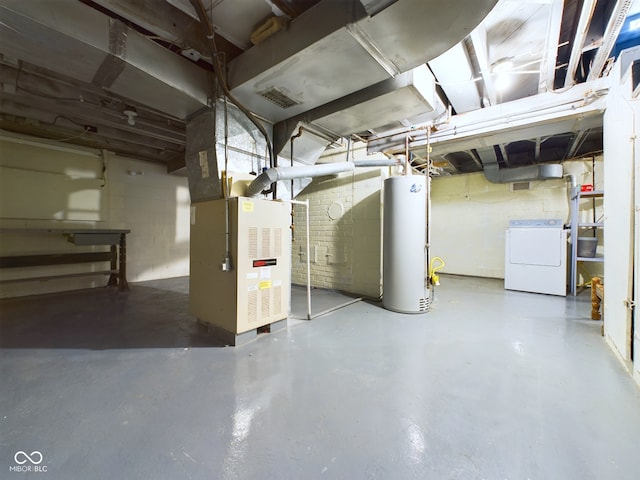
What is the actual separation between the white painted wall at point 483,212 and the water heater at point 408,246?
11.7 ft

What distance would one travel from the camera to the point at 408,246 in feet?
11.6

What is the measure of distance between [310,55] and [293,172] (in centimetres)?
113

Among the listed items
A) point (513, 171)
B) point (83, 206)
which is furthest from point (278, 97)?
point (513, 171)

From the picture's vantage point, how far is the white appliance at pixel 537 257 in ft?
14.1

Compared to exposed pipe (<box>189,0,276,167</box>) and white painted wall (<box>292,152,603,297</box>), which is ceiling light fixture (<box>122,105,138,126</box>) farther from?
white painted wall (<box>292,152,603,297</box>)

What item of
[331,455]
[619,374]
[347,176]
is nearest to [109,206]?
[347,176]

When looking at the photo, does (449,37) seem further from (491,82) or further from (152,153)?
(152,153)

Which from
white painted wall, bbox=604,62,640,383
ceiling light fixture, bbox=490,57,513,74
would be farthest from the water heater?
white painted wall, bbox=604,62,640,383

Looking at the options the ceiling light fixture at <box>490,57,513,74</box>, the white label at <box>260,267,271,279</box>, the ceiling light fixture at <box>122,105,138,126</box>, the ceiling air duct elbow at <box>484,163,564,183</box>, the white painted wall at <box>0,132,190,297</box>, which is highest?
the ceiling light fixture at <box>490,57,513,74</box>

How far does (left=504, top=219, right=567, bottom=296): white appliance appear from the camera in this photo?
429 cm

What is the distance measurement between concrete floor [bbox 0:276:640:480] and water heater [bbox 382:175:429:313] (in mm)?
544

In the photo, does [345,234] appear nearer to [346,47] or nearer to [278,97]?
[278,97]

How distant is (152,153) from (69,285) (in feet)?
9.94

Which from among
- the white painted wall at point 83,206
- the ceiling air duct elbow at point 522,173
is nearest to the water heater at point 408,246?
the ceiling air duct elbow at point 522,173
